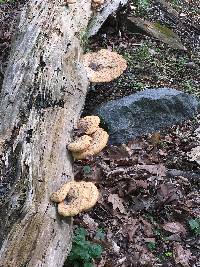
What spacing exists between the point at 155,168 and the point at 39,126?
1.89 m

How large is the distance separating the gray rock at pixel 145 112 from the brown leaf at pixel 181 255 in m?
1.91

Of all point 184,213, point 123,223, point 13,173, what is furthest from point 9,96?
point 184,213

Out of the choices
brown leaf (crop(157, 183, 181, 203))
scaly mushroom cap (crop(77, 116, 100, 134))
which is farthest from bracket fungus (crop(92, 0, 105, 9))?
brown leaf (crop(157, 183, 181, 203))

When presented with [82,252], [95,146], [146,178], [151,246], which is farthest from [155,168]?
[82,252]

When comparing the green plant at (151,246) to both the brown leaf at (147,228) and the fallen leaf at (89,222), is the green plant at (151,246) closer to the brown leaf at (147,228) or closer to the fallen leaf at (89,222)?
the brown leaf at (147,228)

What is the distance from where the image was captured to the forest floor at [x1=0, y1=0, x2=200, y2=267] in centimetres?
482

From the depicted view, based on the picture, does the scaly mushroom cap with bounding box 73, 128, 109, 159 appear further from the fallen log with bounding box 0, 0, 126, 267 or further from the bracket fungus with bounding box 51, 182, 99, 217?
the bracket fungus with bounding box 51, 182, 99, 217

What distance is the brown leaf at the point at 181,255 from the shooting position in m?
4.66

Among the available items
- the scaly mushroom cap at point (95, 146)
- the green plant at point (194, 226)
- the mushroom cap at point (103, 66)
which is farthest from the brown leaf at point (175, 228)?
the mushroom cap at point (103, 66)

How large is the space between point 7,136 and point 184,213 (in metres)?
2.32

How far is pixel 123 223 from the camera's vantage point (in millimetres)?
5086

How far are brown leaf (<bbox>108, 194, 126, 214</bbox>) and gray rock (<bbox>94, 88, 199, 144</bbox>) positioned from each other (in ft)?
3.50

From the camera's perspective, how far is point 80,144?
4.59 meters

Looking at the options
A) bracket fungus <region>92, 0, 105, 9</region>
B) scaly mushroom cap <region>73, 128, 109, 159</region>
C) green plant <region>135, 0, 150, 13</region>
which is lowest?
→ green plant <region>135, 0, 150, 13</region>
